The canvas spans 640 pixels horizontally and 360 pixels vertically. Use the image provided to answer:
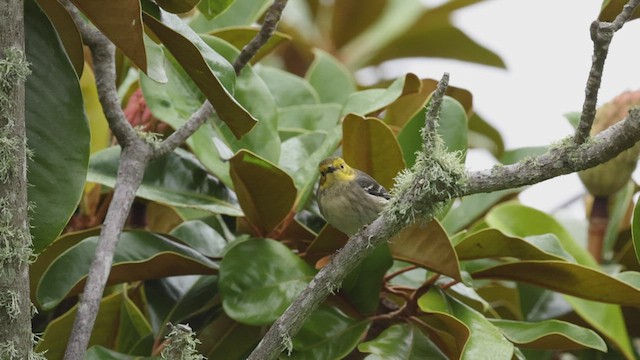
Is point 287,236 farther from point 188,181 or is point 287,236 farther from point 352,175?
point 352,175

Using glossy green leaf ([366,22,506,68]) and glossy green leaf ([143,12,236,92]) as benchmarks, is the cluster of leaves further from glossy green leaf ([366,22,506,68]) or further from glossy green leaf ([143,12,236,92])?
glossy green leaf ([366,22,506,68])

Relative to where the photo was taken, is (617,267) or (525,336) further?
(617,267)

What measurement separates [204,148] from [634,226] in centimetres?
98

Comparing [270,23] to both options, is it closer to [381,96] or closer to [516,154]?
[381,96]

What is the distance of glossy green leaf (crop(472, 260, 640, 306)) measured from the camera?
195cm

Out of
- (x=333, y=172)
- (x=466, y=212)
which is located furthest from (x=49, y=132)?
(x=466, y=212)

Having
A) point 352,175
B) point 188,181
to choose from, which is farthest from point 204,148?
point 352,175

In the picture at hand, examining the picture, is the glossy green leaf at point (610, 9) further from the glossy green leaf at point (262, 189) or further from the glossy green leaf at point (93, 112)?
the glossy green leaf at point (93, 112)

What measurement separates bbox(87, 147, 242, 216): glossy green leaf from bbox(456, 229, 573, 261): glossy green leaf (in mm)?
536

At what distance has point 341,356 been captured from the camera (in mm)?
1909

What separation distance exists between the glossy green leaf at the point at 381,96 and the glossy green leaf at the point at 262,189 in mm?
270

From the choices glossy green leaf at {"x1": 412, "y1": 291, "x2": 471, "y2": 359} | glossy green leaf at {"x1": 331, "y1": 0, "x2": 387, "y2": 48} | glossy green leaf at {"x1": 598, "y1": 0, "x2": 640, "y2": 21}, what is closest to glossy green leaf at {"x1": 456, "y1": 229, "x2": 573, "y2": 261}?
glossy green leaf at {"x1": 412, "y1": 291, "x2": 471, "y2": 359}

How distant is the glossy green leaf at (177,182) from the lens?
2.17 meters

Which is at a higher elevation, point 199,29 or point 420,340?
point 199,29
